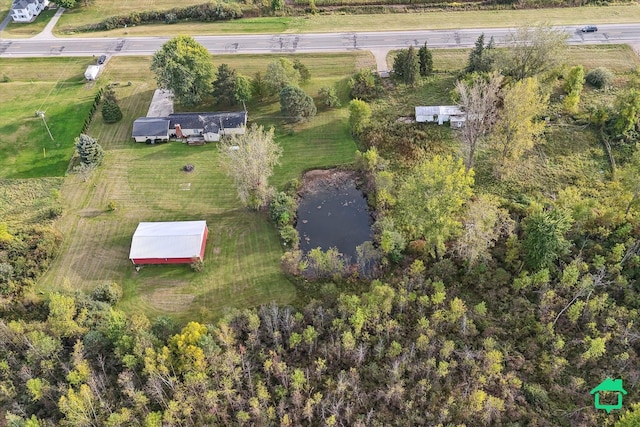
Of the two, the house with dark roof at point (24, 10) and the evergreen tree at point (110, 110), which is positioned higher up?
the house with dark roof at point (24, 10)

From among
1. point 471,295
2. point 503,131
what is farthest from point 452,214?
point 503,131

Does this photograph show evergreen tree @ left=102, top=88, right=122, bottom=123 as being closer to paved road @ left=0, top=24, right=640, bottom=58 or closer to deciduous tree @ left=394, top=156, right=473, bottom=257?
paved road @ left=0, top=24, right=640, bottom=58

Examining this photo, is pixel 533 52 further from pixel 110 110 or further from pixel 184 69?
pixel 110 110

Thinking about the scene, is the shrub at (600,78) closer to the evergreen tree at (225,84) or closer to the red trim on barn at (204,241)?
the evergreen tree at (225,84)

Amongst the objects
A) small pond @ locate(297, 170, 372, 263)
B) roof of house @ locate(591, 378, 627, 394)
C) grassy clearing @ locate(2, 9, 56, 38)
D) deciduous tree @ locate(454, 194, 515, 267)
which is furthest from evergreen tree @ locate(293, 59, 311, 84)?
roof of house @ locate(591, 378, 627, 394)

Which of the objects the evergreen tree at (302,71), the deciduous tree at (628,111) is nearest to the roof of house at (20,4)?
the evergreen tree at (302,71)
